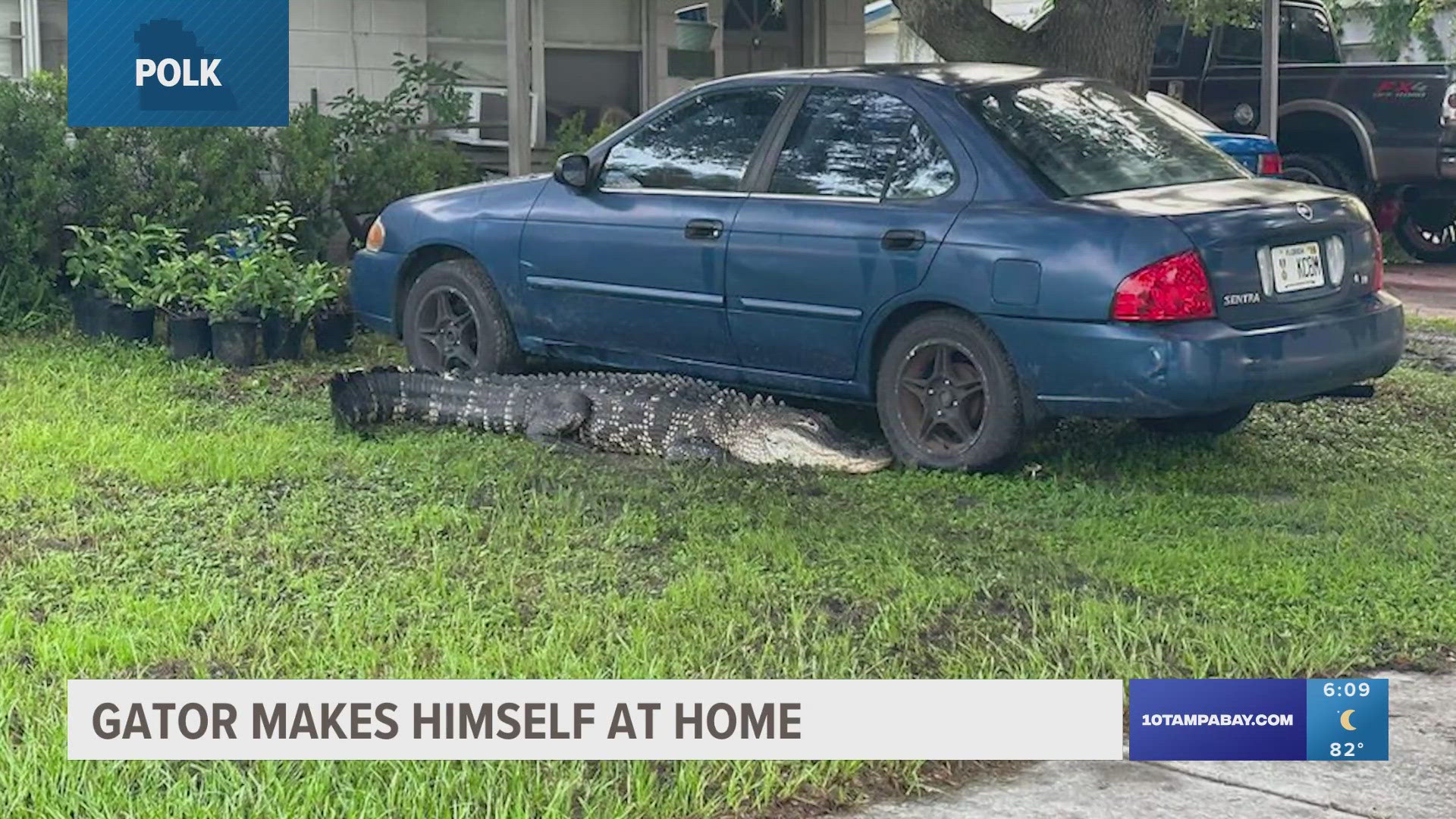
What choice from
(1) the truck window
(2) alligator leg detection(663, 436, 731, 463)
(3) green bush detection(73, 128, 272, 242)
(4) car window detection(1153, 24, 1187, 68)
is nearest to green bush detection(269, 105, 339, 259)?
(3) green bush detection(73, 128, 272, 242)

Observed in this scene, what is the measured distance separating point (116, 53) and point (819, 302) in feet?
21.1

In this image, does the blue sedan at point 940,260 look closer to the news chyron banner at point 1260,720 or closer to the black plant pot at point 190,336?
the black plant pot at point 190,336

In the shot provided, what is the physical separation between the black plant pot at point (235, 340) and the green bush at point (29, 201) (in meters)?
1.52

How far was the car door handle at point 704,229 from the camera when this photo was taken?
277 inches

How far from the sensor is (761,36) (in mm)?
14680

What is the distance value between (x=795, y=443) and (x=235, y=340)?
136 inches

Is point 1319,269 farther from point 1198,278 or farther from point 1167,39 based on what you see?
point 1167,39

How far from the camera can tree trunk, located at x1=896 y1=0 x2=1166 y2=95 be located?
866 centimetres

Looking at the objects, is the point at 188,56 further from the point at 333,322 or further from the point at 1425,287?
the point at 1425,287

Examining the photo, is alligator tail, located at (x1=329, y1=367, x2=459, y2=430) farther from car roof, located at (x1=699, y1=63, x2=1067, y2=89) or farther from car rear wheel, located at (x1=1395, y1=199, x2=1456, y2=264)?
car rear wheel, located at (x1=1395, y1=199, x2=1456, y2=264)

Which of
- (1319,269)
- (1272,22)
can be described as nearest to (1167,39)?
(1272,22)

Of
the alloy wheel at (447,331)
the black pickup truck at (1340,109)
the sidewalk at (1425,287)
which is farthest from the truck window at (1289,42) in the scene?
the alloy wheel at (447,331)

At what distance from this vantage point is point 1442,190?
14.9 m

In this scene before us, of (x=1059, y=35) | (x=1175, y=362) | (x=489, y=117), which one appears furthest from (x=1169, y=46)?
(x=1175, y=362)
